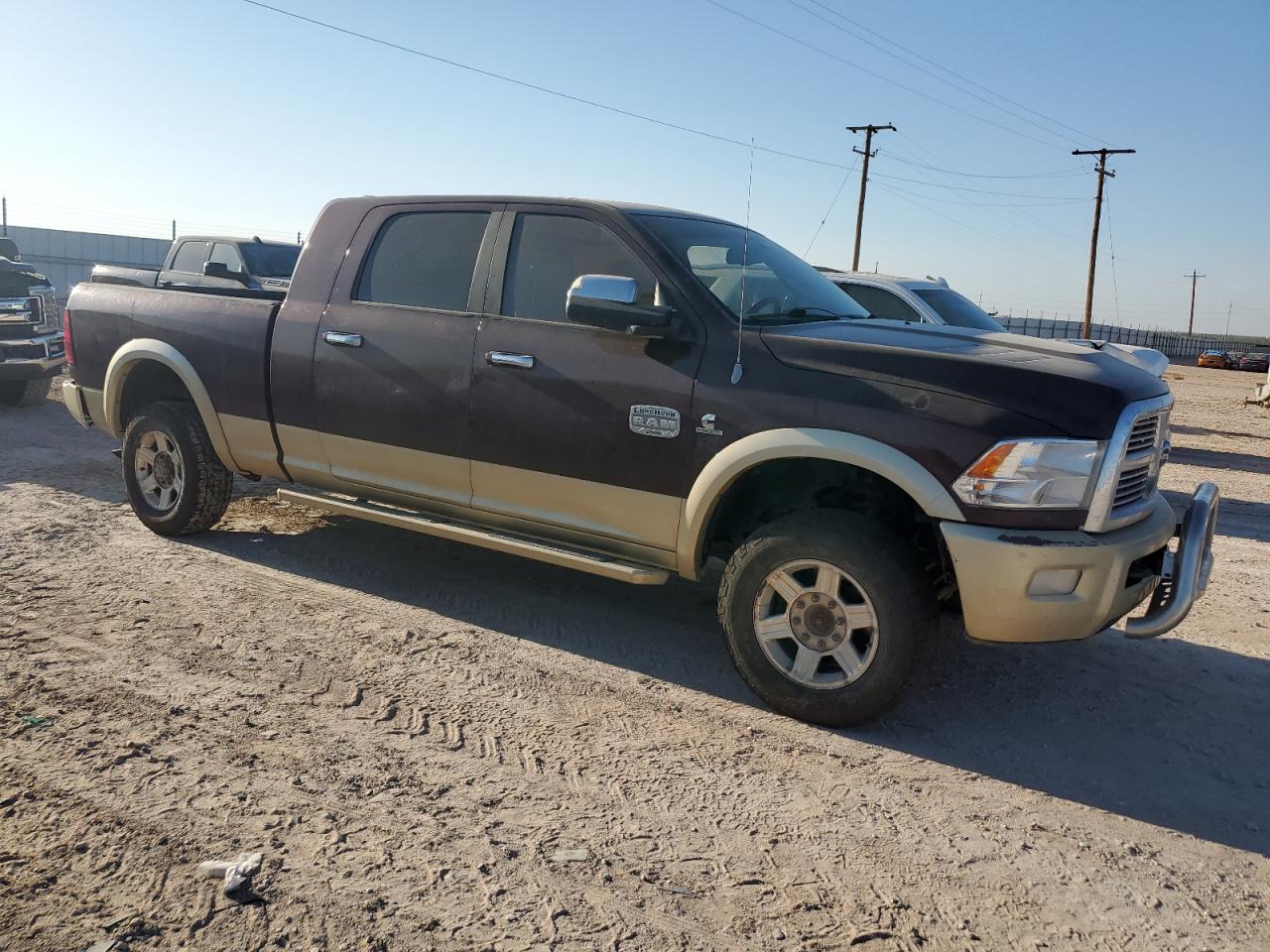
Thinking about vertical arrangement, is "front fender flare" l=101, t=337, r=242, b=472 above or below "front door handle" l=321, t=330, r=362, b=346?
below

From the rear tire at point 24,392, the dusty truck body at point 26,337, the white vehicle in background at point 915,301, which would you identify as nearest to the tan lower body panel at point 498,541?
the white vehicle in background at point 915,301

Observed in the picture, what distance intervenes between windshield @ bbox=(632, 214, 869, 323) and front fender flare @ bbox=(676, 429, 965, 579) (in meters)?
0.66

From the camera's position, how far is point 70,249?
1623 inches

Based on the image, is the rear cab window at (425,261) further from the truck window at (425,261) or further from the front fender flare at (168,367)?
the front fender flare at (168,367)

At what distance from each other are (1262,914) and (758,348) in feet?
8.20

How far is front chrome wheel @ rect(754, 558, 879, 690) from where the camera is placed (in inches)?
154

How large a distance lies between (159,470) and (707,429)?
3.74m

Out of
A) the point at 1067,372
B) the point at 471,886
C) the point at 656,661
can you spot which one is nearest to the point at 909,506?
the point at 1067,372

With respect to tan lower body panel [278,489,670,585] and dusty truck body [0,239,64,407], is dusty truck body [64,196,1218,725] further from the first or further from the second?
dusty truck body [0,239,64,407]

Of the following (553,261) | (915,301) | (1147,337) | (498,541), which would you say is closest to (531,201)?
(553,261)

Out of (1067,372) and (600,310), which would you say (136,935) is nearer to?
(600,310)

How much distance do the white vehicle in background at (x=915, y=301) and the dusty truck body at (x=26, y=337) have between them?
339 inches

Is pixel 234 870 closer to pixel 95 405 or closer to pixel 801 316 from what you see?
pixel 801 316

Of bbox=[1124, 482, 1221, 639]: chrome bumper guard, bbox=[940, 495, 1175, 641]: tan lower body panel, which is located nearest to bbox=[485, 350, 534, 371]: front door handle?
bbox=[940, 495, 1175, 641]: tan lower body panel
